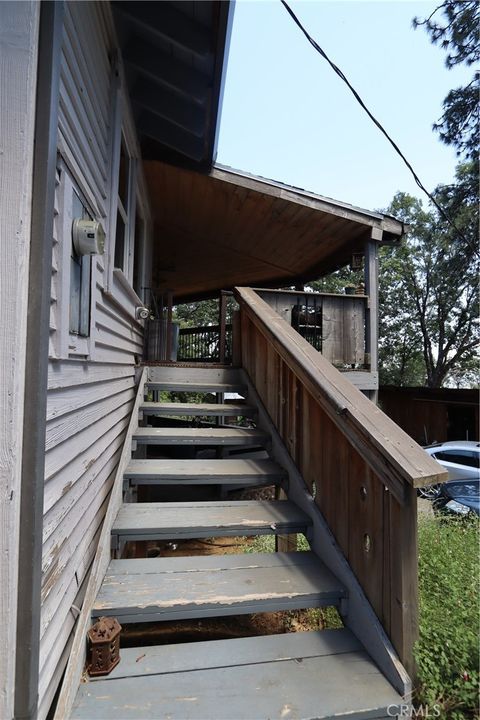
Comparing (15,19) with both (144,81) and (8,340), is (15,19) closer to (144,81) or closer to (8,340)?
(8,340)

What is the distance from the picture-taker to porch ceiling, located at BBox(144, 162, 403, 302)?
4.61 m

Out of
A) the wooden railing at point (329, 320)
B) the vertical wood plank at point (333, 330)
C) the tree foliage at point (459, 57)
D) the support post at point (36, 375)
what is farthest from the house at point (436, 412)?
the support post at point (36, 375)

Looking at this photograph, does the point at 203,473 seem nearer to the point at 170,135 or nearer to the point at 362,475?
the point at 362,475

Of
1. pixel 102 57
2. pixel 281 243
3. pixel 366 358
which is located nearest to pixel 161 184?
pixel 281 243

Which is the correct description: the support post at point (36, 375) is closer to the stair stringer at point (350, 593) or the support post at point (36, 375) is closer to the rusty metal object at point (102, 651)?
the rusty metal object at point (102, 651)

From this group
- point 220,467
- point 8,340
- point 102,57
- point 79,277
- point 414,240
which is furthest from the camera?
point 414,240

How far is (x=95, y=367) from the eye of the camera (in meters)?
2.04

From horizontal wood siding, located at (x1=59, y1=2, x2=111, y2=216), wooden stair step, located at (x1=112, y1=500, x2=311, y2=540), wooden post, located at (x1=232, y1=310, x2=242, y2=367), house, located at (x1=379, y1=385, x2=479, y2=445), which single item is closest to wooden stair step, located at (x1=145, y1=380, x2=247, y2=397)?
wooden post, located at (x1=232, y1=310, x2=242, y2=367)

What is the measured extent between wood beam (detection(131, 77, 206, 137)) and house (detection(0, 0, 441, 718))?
0.02 meters

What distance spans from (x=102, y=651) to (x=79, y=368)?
1159 millimetres

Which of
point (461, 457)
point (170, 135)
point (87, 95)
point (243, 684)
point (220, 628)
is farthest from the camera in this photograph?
point (461, 457)

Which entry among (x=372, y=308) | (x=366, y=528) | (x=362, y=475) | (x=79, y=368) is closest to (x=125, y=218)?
(x=79, y=368)

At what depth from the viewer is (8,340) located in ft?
3.13

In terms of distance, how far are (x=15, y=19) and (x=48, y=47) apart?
0.31 ft
